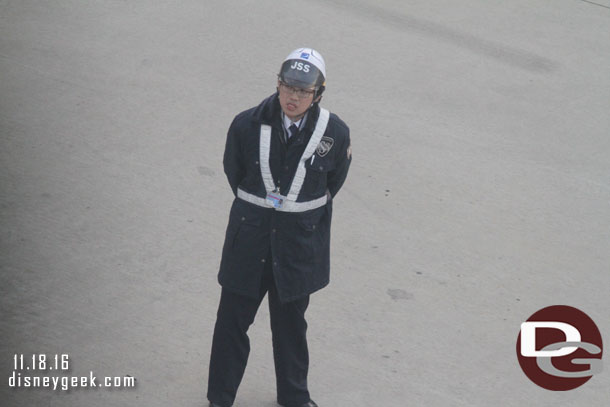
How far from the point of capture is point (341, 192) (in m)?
6.74

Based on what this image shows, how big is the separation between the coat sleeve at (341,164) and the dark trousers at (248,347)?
57cm

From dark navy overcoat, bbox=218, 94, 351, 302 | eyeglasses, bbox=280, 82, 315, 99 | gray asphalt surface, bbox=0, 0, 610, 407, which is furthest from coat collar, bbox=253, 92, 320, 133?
gray asphalt surface, bbox=0, 0, 610, 407

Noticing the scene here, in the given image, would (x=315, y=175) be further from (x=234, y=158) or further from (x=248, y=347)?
(x=248, y=347)

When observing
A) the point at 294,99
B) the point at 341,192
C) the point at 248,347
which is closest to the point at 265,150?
the point at 294,99

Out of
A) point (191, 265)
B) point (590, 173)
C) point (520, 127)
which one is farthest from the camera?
point (520, 127)

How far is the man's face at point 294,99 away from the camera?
4277 millimetres

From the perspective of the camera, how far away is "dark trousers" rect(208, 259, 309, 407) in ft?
15.0

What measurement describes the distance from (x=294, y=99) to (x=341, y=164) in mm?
459

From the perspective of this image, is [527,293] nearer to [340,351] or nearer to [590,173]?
[340,351]

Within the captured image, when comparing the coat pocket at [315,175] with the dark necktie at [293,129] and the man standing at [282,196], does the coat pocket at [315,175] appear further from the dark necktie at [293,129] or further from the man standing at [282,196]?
the dark necktie at [293,129]

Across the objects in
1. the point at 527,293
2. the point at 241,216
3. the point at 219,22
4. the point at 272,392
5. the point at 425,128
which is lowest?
the point at 272,392

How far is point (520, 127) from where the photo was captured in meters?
7.92

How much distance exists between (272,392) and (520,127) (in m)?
3.97

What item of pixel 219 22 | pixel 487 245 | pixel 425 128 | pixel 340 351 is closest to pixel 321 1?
pixel 219 22
